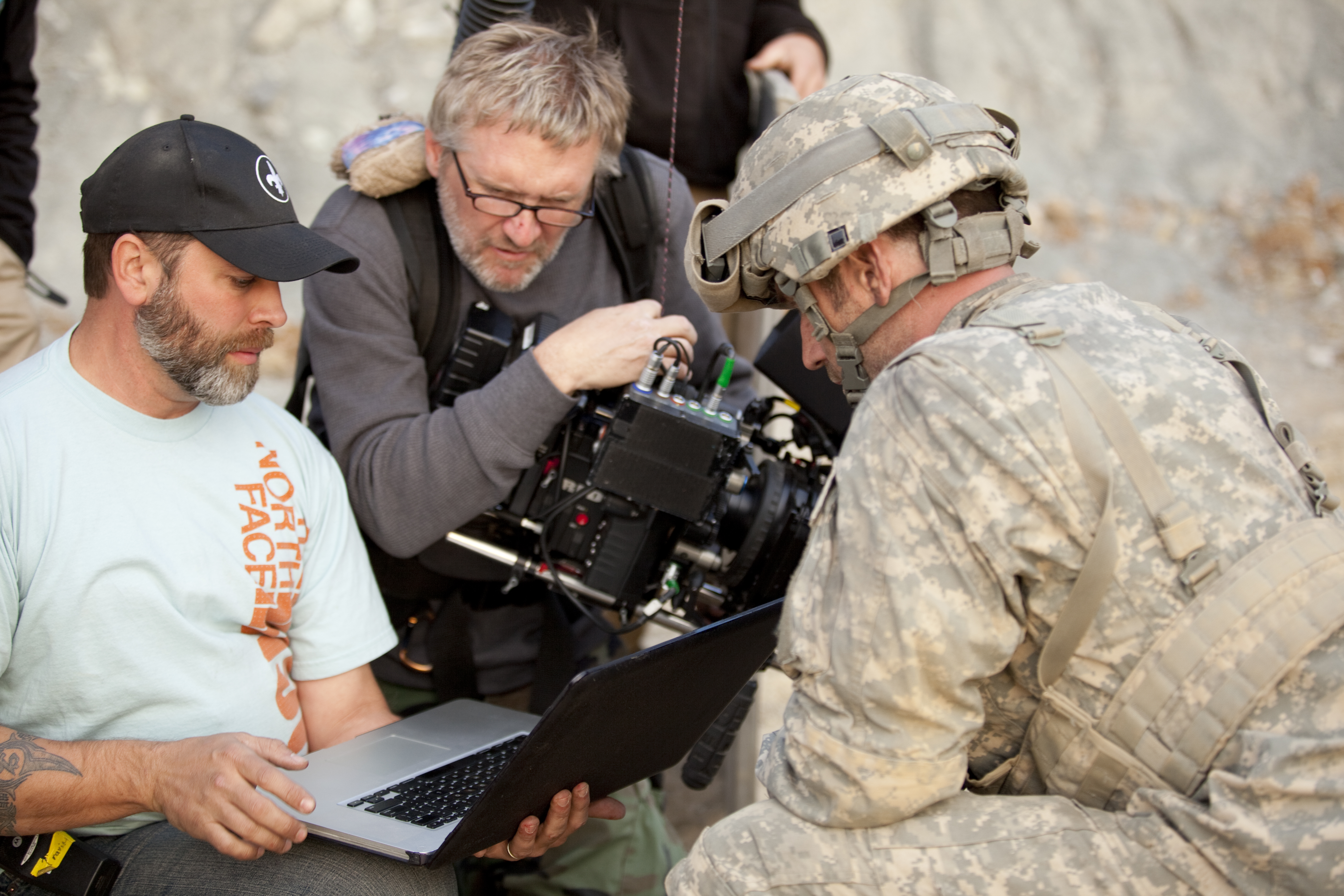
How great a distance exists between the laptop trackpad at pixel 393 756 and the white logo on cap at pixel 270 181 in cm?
114

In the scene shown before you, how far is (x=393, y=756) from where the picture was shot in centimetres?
215

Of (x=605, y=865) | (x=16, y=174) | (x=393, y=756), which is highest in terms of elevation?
(x=16, y=174)

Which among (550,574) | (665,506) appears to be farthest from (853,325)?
(550,574)

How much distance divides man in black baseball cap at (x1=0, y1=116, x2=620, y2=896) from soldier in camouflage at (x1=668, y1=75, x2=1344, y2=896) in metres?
0.65

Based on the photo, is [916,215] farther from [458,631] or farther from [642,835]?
[642,835]

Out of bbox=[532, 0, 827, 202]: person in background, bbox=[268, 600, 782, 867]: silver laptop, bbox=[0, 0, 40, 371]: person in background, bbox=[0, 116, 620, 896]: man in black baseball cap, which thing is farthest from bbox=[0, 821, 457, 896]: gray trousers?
bbox=[532, 0, 827, 202]: person in background

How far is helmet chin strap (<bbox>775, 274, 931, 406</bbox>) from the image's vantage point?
1.83m

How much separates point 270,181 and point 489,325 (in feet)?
2.19

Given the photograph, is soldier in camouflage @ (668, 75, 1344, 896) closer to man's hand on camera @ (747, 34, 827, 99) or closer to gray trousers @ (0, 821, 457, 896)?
gray trousers @ (0, 821, 457, 896)

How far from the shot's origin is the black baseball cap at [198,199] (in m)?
2.00

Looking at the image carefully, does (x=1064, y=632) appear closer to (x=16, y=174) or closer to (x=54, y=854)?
(x=54, y=854)

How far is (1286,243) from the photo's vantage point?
9.75 meters

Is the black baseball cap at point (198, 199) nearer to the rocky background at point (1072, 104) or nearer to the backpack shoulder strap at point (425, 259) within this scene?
the backpack shoulder strap at point (425, 259)

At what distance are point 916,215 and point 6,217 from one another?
2.62 metres
